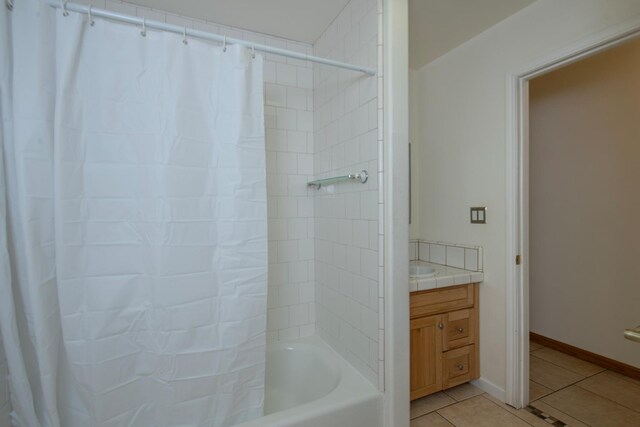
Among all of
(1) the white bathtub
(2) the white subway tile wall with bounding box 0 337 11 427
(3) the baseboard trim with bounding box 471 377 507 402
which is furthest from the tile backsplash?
(2) the white subway tile wall with bounding box 0 337 11 427

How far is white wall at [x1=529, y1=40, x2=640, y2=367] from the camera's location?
85.1 inches

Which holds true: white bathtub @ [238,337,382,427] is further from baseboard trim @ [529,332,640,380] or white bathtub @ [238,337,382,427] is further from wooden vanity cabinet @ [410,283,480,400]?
baseboard trim @ [529,332,640,380]

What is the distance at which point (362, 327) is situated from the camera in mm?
1553

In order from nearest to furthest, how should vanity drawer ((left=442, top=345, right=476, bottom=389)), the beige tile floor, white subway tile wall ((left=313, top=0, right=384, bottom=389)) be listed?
1. white subway tile wall ((left=313, top=0, right=384, bottom=389))
2. the beige tile floor
3. vanity drawer ((left=442, top=345, right=476, bottom=389))

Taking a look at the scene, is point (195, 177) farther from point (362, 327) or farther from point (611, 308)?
point (611, 308)

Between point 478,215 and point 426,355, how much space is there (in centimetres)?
98

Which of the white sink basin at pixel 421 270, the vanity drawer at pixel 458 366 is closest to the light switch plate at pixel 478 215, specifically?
the white sink basin at pixel 421 270

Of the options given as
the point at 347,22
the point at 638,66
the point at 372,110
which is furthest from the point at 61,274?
the point at 638,66

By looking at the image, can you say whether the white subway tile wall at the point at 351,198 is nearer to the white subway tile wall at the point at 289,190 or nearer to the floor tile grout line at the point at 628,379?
the white subway tile wall at the point at 289,190

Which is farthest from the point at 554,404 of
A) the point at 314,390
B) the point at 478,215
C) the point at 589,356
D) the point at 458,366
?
the point at 314,390

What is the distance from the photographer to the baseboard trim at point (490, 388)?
1.91 m

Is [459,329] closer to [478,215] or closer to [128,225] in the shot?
[478,215]

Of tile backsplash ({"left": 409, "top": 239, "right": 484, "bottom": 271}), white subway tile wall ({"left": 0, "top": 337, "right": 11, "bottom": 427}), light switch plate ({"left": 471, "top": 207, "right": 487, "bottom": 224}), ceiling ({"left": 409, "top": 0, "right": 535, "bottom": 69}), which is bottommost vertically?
white subway tile wall ({"left": 0, "top": 337, "right": 11, "bottom": 427})

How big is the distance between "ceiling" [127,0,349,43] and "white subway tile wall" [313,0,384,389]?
0.09 meters
